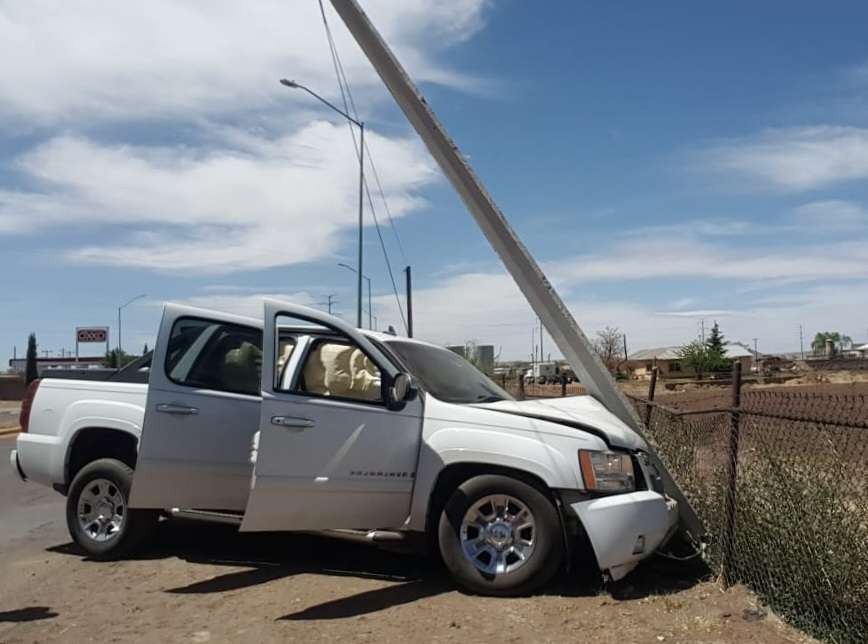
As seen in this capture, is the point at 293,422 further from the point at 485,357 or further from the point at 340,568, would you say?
the point at 485,357

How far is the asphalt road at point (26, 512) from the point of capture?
832 cm

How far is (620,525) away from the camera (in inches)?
216

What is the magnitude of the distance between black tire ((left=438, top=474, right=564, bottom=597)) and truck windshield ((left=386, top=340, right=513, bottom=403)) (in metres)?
0.78

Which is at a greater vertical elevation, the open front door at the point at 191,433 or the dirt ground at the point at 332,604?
the open front door at the point at 191,433

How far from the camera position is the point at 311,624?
Answer: 531 cm

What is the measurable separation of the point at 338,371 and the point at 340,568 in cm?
150

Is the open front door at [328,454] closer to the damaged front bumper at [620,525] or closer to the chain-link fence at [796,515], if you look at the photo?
the damaged front bumper at [620,525]

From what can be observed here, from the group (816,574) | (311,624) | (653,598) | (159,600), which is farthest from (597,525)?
(159,600)

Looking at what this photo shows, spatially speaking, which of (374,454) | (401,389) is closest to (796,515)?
(401,389)

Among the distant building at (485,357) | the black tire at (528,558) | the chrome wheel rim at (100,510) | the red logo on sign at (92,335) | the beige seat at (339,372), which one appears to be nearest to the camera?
the black tire at (528,558)

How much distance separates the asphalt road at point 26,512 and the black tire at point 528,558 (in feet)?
13.8

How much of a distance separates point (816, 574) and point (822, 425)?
31.4 inches

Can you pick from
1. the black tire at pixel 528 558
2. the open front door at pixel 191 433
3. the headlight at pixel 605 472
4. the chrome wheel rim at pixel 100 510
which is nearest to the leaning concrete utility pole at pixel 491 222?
the headlight at pixel 605 472

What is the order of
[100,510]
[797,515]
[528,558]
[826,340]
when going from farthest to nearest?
[826,340]
[100,510]
[528,558]
[797,515]
